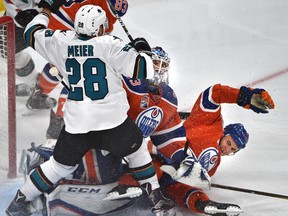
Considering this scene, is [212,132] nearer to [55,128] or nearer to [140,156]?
[140,156]

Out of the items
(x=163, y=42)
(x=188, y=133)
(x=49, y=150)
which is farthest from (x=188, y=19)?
(x=49, y=150)

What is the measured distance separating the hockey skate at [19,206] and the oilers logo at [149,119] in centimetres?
57

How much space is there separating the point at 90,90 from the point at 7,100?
0.70 meters

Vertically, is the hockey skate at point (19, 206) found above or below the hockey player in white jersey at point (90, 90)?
below

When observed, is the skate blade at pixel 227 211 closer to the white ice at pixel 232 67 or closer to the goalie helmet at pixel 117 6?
the white ice at pixel 232 67

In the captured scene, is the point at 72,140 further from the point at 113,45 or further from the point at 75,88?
the point at 113,45

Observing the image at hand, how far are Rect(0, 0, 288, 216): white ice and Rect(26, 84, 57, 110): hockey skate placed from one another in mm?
62

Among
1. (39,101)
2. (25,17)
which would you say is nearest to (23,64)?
(39,101)

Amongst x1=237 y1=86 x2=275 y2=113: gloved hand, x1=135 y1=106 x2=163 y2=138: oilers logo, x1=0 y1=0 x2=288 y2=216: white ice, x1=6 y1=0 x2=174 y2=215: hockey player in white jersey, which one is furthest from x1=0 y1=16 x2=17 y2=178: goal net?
x1=237 y1=86 x2=275 y2=113: gloved hand

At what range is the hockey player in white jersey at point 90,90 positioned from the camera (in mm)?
2637

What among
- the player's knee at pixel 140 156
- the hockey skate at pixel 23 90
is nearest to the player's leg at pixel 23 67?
the hockey skate at pixel 23 90

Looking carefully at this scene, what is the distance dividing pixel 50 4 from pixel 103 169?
71 centimetres

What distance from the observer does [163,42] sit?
16.3 ft

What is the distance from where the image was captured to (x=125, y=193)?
2807 millimetres
